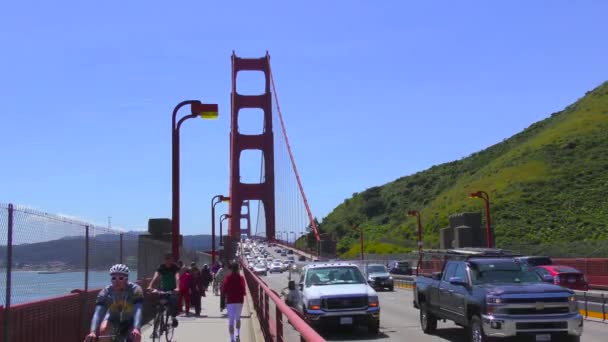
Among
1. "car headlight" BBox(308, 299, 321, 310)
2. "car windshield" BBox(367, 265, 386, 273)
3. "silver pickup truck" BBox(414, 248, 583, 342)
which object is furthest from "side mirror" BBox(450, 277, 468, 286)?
"car windshield" BBox(367, 265, 386, 273)

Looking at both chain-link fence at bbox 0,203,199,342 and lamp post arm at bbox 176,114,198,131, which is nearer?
chain-link fence at bbox 0,203,199,342

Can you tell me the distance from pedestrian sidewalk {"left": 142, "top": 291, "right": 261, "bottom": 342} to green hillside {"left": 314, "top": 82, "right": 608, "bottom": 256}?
33624mm

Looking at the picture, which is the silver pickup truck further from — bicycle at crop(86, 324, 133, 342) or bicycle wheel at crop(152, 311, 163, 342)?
bicycle at crop(86, 324, 133, 342)

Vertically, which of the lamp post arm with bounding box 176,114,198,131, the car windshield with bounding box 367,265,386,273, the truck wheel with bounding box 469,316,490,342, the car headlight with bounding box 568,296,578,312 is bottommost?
the truck wheel with bounding box 469,316,490,342

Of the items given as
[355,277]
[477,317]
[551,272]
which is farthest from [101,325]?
[551,272]

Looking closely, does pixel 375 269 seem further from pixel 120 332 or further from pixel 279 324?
pixel 120 332

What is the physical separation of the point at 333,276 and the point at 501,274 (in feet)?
16.9

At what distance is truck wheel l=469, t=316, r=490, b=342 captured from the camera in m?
13.4

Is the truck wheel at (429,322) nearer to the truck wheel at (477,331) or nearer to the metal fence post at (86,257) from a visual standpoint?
the truck wheel at (477,331)

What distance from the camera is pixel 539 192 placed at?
248 feet

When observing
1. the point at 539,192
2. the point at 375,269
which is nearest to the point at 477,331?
the point at 375,269

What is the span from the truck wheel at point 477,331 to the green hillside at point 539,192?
1508 inches

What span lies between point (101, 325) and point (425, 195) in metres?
114

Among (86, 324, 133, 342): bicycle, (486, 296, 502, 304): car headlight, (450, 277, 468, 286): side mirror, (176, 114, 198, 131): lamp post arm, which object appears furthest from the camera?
(176, 114, 198, 131): lamp post arm
